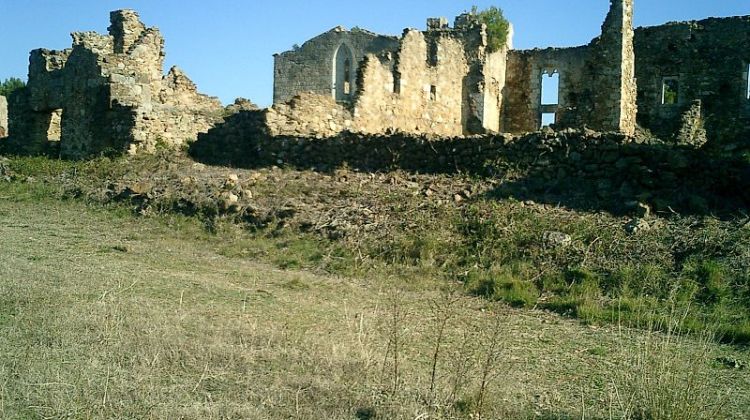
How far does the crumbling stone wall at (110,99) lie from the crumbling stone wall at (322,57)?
1051 centimetres

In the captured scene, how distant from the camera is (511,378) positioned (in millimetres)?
5484

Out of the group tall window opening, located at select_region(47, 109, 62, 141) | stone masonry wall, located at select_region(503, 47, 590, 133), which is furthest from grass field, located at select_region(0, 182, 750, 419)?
stone masonry wall, located at select_region(503, 47, 590, 133)

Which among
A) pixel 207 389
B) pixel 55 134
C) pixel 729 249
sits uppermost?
pixel 55 134

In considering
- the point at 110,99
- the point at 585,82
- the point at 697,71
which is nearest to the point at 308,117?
the point at 110,99

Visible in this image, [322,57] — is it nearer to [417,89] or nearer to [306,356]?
[417,89]

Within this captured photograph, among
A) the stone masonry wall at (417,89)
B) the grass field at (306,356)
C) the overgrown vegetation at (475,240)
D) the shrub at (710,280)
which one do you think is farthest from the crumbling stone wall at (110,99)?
the shrub at (710,280)

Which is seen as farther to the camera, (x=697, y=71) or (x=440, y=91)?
(x=697, y=71)

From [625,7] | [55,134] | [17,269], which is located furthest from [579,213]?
[55,134]

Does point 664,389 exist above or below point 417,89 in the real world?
below

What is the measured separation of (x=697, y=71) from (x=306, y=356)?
20.1m

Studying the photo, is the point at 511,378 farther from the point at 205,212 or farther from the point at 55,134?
the point at 55,134

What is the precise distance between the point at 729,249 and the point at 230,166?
9.86 metres

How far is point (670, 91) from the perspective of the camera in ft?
79.2

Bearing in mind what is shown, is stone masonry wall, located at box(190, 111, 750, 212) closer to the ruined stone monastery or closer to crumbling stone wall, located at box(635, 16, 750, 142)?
the ruined stone monastery
